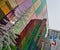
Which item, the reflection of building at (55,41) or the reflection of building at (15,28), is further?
the reflection of building at (55,41)

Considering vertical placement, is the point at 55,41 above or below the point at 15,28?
below

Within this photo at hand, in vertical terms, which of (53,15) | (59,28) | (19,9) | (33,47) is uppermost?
(19,9)

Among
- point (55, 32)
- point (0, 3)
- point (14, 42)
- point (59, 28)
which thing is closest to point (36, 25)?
point (14, 42)

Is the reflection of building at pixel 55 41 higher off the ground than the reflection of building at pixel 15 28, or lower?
lower

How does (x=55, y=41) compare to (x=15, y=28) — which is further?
(x=55, y=41)

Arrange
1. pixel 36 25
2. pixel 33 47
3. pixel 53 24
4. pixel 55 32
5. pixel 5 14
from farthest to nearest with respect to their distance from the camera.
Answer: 1. pixel 53 24
2. pixel 55 32
3. pixel 36 25
4. pixel 33 47
5. pixel 5 14

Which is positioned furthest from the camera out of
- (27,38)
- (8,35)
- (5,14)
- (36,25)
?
(36,25)

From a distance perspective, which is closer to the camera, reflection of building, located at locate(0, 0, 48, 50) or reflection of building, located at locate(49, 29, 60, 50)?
reflection of building, located at locate(0, 0, 48, 50)

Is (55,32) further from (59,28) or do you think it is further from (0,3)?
(0,3)

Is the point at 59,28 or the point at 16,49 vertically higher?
the point at 16,49

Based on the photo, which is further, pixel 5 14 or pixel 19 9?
pixel 19 9

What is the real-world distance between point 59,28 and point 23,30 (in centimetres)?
184

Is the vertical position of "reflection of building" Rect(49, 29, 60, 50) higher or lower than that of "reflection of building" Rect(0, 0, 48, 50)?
lower

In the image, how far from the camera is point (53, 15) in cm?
284
